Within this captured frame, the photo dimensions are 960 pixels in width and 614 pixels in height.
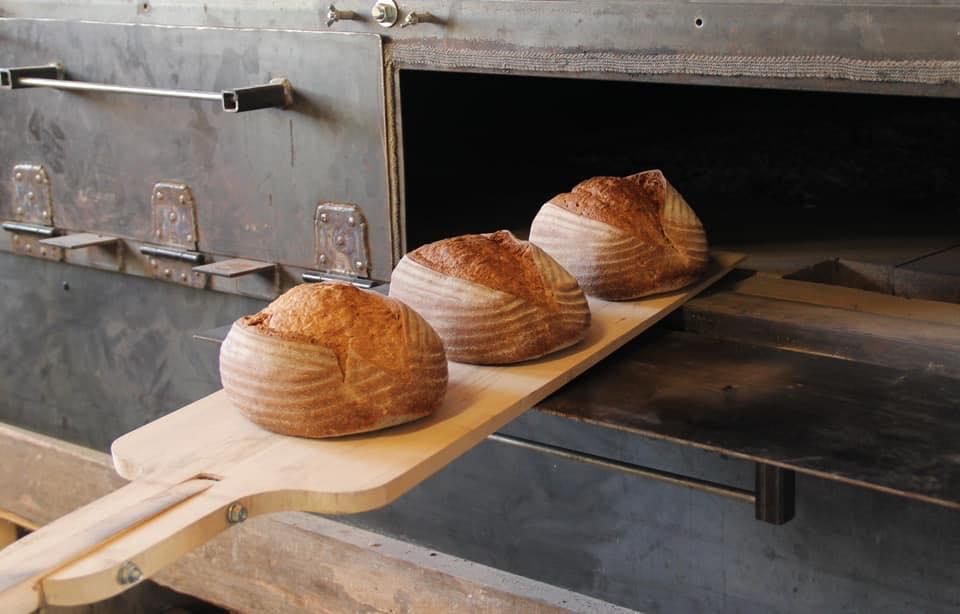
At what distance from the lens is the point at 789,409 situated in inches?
56.9

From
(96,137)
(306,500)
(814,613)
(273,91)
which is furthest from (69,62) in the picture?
(814,613)

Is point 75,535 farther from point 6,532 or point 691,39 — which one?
point 6,532

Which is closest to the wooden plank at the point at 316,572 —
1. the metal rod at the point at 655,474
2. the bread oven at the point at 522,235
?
the bread oven at the point at 522,235

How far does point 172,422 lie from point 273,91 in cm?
90

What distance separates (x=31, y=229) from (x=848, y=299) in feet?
5.76

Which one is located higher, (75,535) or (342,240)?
(342,240)

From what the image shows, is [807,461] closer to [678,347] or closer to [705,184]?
[678,347]

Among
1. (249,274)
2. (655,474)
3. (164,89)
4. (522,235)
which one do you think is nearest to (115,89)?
(164,89)

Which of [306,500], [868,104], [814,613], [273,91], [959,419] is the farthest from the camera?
[868,104]

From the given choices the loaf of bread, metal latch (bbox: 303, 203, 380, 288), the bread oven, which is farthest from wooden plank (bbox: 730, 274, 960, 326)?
metal latch (bbox: 303, 203, 380, 288)

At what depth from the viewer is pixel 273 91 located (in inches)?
84.5

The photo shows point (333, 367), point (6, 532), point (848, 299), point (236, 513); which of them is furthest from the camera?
point (6, 532)

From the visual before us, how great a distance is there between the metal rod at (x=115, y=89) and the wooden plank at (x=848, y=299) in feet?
3.11

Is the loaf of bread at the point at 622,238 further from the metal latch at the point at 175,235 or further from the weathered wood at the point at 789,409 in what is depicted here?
the metal latch at the point at 175,235
